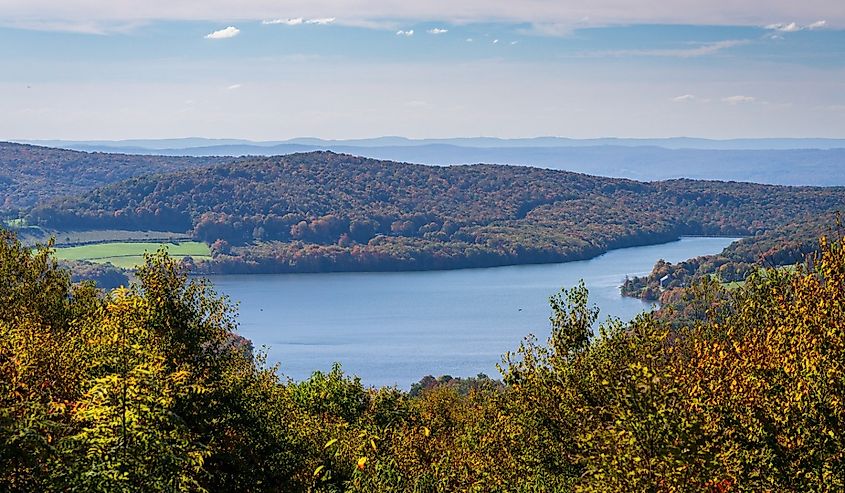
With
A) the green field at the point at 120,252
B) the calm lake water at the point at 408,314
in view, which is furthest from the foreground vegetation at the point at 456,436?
the green field at the point at 120,252

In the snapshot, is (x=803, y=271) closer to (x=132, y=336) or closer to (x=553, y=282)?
(x=132, y=336)

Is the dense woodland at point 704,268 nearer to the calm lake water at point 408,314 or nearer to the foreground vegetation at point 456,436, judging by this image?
the calm lake water at point 408,314

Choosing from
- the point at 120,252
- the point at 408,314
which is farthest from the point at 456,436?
the point at 120,252

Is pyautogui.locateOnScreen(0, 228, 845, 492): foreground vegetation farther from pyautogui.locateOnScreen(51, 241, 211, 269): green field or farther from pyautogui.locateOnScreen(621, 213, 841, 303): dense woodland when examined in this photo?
pyautogui.locateOnScreen(51, 241, 211, 269): green field

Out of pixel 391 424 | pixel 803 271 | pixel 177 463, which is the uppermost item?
pixel 803 271

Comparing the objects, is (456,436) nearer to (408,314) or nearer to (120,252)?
(408,314)

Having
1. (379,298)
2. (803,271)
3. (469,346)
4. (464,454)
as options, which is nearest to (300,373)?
(469,346)
